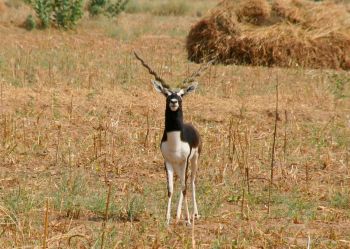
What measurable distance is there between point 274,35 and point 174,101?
11.1m

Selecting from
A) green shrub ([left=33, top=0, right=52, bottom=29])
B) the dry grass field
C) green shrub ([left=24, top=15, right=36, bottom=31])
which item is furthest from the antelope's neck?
green shrub ([left=33, top=0, right=52, bottom=29])

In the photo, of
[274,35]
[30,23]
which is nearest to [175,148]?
[274,35]

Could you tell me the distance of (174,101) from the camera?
7.12 m

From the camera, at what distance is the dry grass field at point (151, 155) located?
22.4ft

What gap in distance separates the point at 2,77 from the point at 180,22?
13.3 metres

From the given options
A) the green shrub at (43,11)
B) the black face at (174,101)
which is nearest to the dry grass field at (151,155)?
the black face at (174,101)

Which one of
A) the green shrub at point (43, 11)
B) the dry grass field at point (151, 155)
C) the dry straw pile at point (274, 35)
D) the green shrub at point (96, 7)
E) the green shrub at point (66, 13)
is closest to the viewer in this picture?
the dry grass field at point (151, 155)

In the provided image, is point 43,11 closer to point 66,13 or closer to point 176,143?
point 66,13

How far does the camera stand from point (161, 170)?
9.40 m

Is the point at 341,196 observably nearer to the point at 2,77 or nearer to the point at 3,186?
the point at 3,186

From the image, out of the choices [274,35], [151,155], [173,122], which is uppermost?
[274,35]

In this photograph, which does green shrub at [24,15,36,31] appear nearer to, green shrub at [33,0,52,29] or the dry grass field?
green shrub at [33,0,52,29]

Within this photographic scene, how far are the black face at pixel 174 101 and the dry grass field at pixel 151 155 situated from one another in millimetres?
836

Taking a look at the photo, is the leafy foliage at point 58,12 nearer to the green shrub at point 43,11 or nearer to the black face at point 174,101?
the green shrub at point 43,11
